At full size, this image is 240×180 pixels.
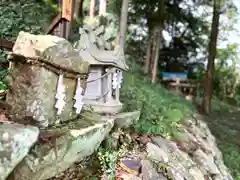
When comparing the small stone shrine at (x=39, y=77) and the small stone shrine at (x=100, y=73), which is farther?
the small stone shrine at (x=100, y=73)

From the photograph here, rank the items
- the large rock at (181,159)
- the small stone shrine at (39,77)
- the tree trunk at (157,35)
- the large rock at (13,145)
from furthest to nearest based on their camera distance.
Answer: the tree trunk at (157,35) → the large rock at (181,159) → the small stone shrine at (39,77) → the large rock at (13,145)

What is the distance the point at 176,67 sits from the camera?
728 inches

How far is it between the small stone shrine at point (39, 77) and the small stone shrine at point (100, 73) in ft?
6.95

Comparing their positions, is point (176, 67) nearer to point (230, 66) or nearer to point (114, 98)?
point (230, 66)

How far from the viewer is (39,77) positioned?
2523 millimetres

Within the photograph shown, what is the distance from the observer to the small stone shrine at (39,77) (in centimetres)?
251

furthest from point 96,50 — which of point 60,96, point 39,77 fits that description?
point 39,77

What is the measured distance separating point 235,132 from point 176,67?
24.5 feet

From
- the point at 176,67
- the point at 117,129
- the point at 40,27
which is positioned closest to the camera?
the point at 117,129

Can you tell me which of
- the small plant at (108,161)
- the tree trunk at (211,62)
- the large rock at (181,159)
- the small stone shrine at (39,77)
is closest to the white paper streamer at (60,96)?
the small stone shrine at (39,77)

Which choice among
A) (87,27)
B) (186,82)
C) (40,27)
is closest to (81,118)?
(87,27)

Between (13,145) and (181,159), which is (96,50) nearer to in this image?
(181,159)

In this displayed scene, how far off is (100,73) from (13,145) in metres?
3.17

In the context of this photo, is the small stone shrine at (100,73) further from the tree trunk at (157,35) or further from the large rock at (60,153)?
the tree trunk at (157,35)
